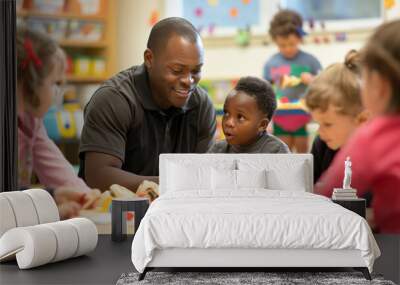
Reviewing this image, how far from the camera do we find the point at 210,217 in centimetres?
340

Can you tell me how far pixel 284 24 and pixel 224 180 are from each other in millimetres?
1609

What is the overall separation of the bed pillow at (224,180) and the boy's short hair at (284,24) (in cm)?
140

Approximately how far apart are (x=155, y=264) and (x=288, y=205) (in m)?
0.89

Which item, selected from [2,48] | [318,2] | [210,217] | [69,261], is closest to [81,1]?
[2,48]

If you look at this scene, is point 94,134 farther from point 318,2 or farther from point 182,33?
point 318,2

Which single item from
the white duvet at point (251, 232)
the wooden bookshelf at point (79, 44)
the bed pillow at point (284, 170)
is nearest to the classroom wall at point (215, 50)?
the wooden bookshelf at point (79, 44)

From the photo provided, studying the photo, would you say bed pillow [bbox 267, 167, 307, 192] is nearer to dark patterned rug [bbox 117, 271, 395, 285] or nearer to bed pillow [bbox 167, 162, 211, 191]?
bed pillow [bbox 167, 162, 211, 191]

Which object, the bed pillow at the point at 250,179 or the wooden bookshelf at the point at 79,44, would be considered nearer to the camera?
the bed pillow at the point at 250,179

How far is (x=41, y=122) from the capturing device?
5.45 metres

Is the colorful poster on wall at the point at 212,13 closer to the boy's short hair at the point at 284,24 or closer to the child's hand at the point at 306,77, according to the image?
the boy's short hair at the point at 284,24

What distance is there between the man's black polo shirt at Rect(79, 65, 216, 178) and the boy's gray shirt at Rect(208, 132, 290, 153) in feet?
0.52

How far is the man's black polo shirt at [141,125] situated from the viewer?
5160 millimetres

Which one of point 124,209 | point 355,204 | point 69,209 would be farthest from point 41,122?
point 355,204

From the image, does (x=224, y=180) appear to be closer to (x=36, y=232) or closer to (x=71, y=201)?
(x=36, y=232)
